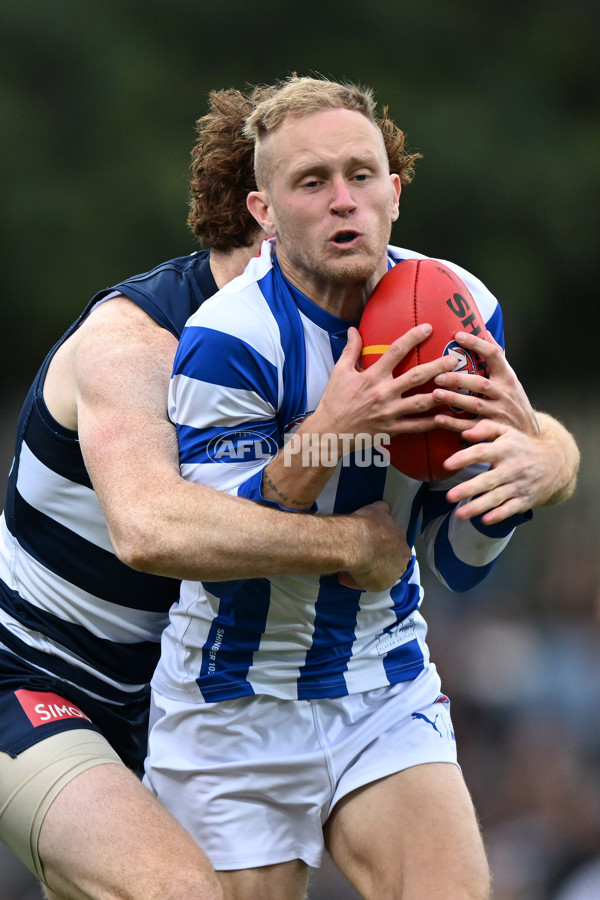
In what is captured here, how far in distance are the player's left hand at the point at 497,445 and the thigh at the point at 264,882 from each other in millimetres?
Result: 1190

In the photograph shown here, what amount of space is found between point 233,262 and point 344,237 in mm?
806

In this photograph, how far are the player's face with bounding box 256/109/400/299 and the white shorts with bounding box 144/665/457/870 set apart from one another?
4.14 ft

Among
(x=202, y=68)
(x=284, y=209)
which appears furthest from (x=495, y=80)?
(x=284, y=209)

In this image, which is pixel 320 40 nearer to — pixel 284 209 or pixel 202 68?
pixel 202 68

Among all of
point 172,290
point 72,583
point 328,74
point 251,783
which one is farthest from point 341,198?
point 328,74

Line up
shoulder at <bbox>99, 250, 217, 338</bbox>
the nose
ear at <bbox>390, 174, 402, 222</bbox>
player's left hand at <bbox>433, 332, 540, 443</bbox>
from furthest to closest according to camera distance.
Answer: shoulder at <bbox>99, 250, 217, 338</bbox>, ear at <bbox>390, 174, 402, 222</bbox>, the nose, player's left hand at <bbox>433, 332, 540, 443</bbox>

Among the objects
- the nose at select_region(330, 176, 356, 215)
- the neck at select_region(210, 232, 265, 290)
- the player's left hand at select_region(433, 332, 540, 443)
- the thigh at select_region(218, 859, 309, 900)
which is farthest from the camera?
the neck at select_region(210, 232, 265, 290)

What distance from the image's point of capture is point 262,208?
3.45 meters

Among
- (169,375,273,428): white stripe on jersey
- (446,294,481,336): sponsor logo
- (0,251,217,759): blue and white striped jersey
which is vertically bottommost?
(0,251,217,759): blue and white striped jersey

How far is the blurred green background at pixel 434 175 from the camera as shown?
765 centimetres

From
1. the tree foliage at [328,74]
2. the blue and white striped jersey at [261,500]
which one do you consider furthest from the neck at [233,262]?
the tree foliage at [328,74]

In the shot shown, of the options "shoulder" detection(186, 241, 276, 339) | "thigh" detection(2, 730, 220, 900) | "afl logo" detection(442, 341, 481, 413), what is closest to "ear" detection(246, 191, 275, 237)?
"shoulder" detection(186, 241, 276, 339)

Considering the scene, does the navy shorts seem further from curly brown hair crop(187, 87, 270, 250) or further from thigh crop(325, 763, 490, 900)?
curly brown hair crop(187, 87, 270, 250)

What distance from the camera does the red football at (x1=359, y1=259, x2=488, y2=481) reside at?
2.99m
